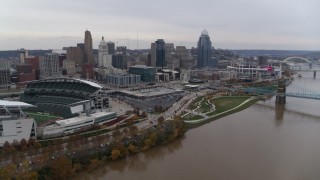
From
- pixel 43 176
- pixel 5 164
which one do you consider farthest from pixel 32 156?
pixel 43 176

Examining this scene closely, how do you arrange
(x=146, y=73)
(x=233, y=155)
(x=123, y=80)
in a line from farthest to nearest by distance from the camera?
1. (x=146, y=73)
2. (x=123, y=80)
3. (x=233, y=155)

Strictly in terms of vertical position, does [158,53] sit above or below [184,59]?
above

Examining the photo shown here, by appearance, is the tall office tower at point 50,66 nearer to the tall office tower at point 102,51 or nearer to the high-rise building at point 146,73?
the tall office tower at point 102,51

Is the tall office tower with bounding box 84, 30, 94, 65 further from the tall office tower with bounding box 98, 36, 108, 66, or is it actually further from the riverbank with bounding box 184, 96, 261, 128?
the riverbank with bounding box 184, 96, 261, 128

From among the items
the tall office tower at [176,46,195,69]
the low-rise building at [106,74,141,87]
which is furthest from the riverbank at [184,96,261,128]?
the tall office tower at [176,46,195,69]

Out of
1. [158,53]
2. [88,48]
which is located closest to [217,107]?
[158,53]

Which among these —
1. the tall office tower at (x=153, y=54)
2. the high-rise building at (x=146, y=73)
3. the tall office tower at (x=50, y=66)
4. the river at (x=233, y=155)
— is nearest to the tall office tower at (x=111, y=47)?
the tall office tower at (x=153, y=54)

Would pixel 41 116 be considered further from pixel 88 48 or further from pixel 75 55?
pixel 88 48
